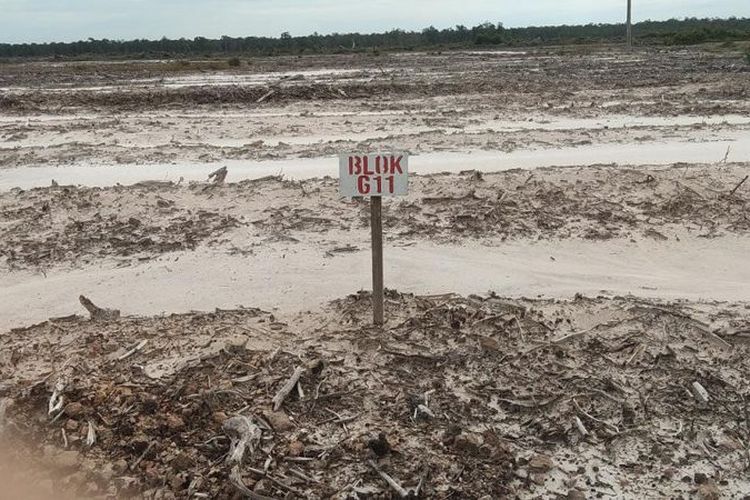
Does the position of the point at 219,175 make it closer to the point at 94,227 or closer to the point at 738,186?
the point at 94,227

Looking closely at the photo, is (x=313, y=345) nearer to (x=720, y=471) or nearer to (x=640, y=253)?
(x=720, y=471)

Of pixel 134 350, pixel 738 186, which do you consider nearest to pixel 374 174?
pixel 134 350

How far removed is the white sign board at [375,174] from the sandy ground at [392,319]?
1094mm

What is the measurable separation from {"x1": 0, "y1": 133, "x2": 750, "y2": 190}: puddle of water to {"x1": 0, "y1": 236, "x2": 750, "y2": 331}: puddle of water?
332 cm

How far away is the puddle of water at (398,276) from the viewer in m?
6.26

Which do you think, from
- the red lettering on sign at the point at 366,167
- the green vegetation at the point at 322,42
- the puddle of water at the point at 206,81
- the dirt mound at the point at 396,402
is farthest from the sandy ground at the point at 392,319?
the green vegetation at the point at 322,42

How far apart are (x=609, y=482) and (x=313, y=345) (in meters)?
2.16

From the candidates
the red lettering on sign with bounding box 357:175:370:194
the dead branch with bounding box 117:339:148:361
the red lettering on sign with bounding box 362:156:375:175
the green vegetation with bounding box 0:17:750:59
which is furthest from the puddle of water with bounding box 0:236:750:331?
the green vegetation with bounding box 0:17:750:59

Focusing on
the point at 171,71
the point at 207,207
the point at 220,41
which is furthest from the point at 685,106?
the point at 220,41

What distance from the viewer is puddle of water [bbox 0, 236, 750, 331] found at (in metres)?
→ 6.26

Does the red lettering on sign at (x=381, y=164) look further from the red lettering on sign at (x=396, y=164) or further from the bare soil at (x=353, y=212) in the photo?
the bare soil at (x=353, y=212)

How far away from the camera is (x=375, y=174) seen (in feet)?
15.1

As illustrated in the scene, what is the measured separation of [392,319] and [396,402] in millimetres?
1101

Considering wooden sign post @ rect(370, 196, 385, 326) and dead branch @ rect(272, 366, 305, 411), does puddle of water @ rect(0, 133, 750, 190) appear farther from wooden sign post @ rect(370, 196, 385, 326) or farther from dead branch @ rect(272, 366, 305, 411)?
dead branch @ rect(272, 366, 305, 411)
